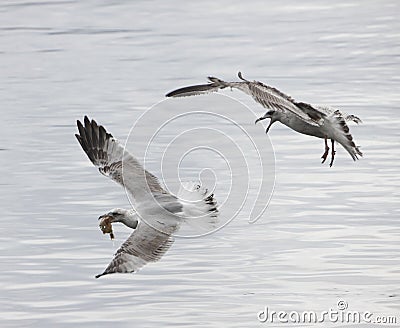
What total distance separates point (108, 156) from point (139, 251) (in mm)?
1669

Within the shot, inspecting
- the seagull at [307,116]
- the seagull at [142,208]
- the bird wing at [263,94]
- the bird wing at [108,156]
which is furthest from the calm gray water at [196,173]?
the bird wing at [263,94]

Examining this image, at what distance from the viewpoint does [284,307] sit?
1227 cm

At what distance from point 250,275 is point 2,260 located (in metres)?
2.39

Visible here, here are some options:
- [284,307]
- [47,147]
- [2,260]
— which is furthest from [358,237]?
[47,147]

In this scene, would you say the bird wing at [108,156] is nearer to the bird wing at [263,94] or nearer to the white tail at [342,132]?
the bird wing at [263,94]

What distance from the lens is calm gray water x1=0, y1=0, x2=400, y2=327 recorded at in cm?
1255

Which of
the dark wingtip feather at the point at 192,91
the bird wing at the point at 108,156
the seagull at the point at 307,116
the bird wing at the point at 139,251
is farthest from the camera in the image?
the bird wing at the point at 108,156

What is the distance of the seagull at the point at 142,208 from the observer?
12039mm

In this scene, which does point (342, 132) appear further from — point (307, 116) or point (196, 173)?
point (196, 173)

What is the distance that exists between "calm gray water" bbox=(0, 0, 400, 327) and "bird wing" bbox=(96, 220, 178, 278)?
0.44m

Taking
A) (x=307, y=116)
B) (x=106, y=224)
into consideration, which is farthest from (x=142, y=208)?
(x=307, y=116)

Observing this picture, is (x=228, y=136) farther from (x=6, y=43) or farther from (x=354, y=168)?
(x=6, y=43)

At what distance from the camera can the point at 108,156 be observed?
13445 mm

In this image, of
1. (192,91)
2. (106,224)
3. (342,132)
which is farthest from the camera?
(342,132)
